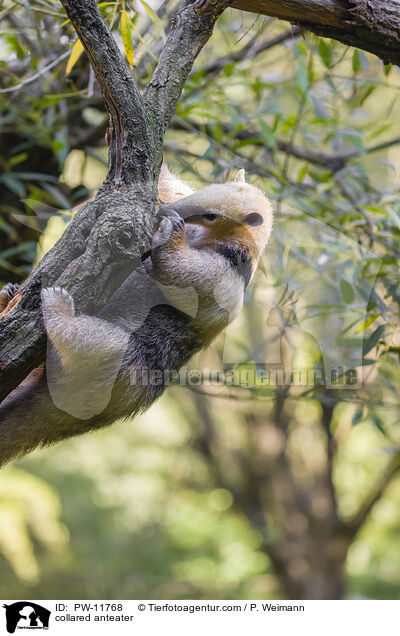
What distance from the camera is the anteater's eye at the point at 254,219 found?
9.41 ft

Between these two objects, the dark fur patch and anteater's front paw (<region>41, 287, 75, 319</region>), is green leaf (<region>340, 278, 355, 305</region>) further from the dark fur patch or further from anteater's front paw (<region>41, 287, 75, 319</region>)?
anteater's front paw (<region>41, 287, 75, 319</region>)

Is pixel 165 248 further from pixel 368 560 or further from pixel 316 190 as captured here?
pixel 368 560

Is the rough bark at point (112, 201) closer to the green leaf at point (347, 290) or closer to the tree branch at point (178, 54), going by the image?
the tree branch at point (178, 54)

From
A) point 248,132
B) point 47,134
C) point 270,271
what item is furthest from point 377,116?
point 47,134

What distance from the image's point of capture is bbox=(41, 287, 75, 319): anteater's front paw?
2.05 metres

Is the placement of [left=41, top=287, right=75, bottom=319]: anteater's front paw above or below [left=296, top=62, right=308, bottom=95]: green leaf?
below

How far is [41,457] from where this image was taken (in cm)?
986

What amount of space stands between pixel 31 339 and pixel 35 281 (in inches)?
8.4
